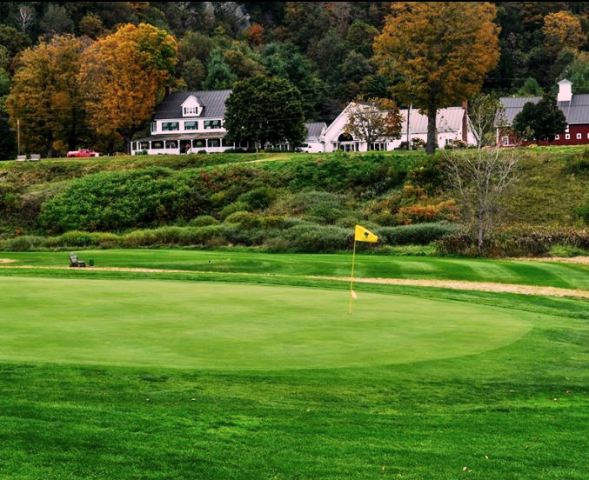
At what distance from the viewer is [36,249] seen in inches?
2036

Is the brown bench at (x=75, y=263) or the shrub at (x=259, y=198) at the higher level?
the shrub at (x=259, y=198)

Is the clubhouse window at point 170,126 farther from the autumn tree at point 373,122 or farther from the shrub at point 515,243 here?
the shrub at point 515,243

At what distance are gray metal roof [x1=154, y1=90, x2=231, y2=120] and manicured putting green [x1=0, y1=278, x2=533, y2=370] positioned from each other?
282ft

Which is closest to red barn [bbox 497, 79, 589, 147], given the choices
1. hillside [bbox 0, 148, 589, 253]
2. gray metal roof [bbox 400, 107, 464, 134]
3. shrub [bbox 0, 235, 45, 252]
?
gray metal roof [bbox 400, 107, 464, 134]

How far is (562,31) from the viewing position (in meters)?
141

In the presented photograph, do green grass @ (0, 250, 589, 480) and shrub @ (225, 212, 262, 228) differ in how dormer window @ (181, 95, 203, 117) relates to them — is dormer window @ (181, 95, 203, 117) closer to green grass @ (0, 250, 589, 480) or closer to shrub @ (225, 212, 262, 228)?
shrub @ (225, 212, 262, 228)

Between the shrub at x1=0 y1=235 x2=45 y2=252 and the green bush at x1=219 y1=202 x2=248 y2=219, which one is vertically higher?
the green bush at x1=219 y1=202 x2=248 y2=219

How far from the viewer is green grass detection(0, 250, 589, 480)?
982 cm

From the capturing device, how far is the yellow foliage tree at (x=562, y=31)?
136 meters

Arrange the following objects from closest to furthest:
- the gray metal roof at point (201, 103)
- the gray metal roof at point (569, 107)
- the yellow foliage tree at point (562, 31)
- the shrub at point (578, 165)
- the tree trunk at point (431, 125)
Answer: the shrub at point (578, 165) < the tree trunk at point (431, 125) < the gray metal roof at point (569, 107) < the gray metal roof at point (201, 103) < the yellow foliage tree at point (562, 31)

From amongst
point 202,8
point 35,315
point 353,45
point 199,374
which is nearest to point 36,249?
point 35,315

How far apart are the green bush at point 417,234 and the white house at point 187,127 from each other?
6011 centimetres

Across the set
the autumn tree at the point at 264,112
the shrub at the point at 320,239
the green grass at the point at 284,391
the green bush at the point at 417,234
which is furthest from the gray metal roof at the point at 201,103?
the green grass at the point at 284,391

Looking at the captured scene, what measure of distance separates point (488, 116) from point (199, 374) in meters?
51.1
